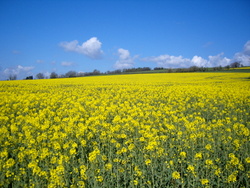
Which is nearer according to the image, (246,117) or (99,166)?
(99,166)

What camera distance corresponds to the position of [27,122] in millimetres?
8938

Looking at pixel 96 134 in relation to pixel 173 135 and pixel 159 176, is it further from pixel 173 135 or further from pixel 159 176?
pixel 159 176

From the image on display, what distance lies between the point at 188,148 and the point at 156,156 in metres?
1.58

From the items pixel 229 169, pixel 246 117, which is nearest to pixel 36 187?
pixel 229 169

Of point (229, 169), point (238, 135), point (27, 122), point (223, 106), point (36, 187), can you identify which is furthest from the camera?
point (223, 106)

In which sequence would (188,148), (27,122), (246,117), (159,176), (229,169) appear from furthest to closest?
(246,117), (27,122), (188,148), (229,169), (159,176)

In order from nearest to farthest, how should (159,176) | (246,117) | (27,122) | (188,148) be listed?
(159,176), (188,148), (27,122), (246,117)

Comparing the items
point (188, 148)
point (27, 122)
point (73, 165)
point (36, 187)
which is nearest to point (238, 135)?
point (188, 148)

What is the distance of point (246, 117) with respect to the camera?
1023 cm

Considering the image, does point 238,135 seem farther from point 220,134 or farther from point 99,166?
point 99,166

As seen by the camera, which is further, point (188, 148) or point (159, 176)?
point (188, 148)

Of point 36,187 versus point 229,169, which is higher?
point 36,187

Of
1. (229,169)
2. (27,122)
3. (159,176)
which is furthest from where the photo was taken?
(27,122)

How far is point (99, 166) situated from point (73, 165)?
2.56ft
